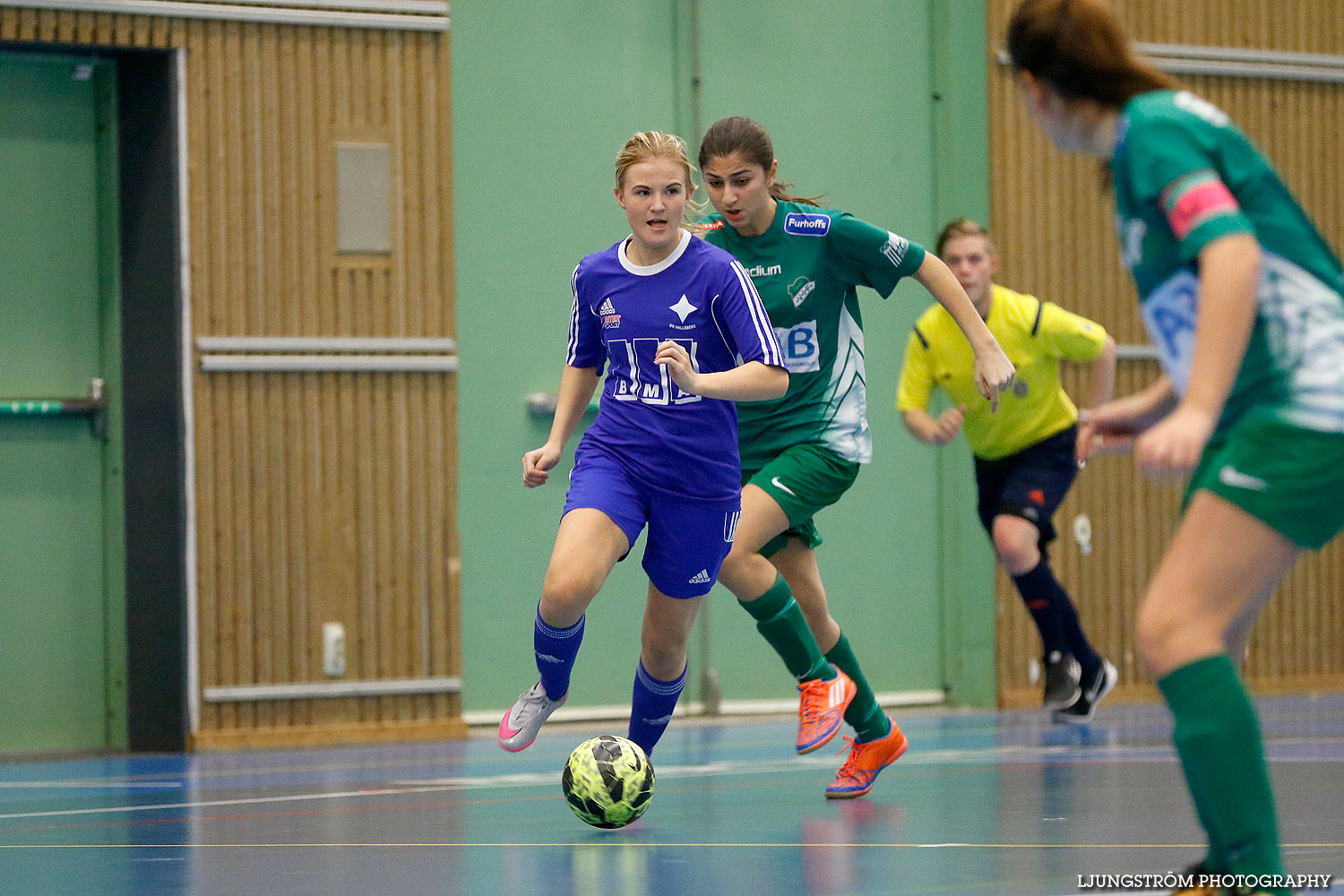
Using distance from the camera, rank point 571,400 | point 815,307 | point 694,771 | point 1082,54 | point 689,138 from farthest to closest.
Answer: point 689,138
point 694,771
point 815,307
point 571,400
point 1082,54

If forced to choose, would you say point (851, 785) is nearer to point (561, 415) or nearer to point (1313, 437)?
point (561, 415)

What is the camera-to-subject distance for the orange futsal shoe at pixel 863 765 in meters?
4.84

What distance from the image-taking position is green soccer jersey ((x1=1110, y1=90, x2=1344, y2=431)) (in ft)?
7.84

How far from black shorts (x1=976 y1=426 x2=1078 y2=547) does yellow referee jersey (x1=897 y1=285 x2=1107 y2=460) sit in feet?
0.16

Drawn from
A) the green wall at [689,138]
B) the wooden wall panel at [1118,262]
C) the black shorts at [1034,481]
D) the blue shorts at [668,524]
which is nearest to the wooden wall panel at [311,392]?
the green wall at [689,138]

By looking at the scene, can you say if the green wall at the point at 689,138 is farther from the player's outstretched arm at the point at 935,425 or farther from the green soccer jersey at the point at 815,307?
the green soccer jersey at the point at 815,307

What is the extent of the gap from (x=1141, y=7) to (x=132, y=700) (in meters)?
6.93

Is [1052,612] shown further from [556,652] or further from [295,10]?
[295,10]

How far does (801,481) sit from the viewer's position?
4965 millimetres

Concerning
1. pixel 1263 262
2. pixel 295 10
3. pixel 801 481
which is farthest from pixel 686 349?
pixel 295 10

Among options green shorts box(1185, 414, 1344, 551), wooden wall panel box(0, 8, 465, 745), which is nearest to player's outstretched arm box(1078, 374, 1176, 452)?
green shorts box(1185, 414, 1344, 551)

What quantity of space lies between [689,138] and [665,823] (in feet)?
17.7

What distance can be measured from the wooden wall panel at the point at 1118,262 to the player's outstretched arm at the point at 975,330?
4541 millimetres

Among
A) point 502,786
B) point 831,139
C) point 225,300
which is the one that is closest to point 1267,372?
point 502,786
